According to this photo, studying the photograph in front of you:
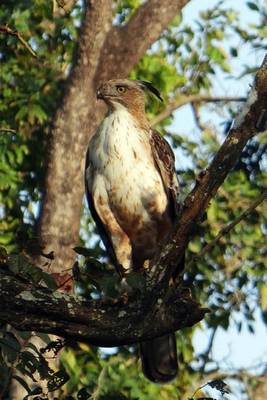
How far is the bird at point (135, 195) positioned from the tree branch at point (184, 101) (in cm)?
345

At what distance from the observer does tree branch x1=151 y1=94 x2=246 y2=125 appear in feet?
36.5

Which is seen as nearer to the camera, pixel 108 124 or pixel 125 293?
pixel 125 293

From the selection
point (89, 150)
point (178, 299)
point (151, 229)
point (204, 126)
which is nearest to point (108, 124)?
point (89, 150)

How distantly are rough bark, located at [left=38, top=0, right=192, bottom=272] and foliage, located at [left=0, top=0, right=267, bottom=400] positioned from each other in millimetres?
278

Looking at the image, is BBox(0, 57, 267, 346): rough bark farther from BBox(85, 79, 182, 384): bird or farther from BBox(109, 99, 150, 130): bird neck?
BBox(109, 99, 150, 130): bird neck

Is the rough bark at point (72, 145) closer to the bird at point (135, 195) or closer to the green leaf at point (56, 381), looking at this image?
the bird at point (135, 195)

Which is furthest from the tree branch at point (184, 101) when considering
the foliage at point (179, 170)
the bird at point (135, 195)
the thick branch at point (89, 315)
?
the thick branch at point (89, 315)

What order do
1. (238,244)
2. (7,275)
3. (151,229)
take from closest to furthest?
1. (7,275)
2. (151,229)
3. (238,244)

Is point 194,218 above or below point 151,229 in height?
below

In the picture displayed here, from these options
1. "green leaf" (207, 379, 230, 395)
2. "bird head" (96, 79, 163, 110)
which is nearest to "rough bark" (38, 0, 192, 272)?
"bird head" (96, 79, 163, 110)

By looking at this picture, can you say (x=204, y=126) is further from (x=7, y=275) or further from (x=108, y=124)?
(x=7, y=275)

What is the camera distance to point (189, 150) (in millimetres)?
10727

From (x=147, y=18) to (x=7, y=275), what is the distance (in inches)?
252

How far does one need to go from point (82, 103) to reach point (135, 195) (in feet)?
10.5
